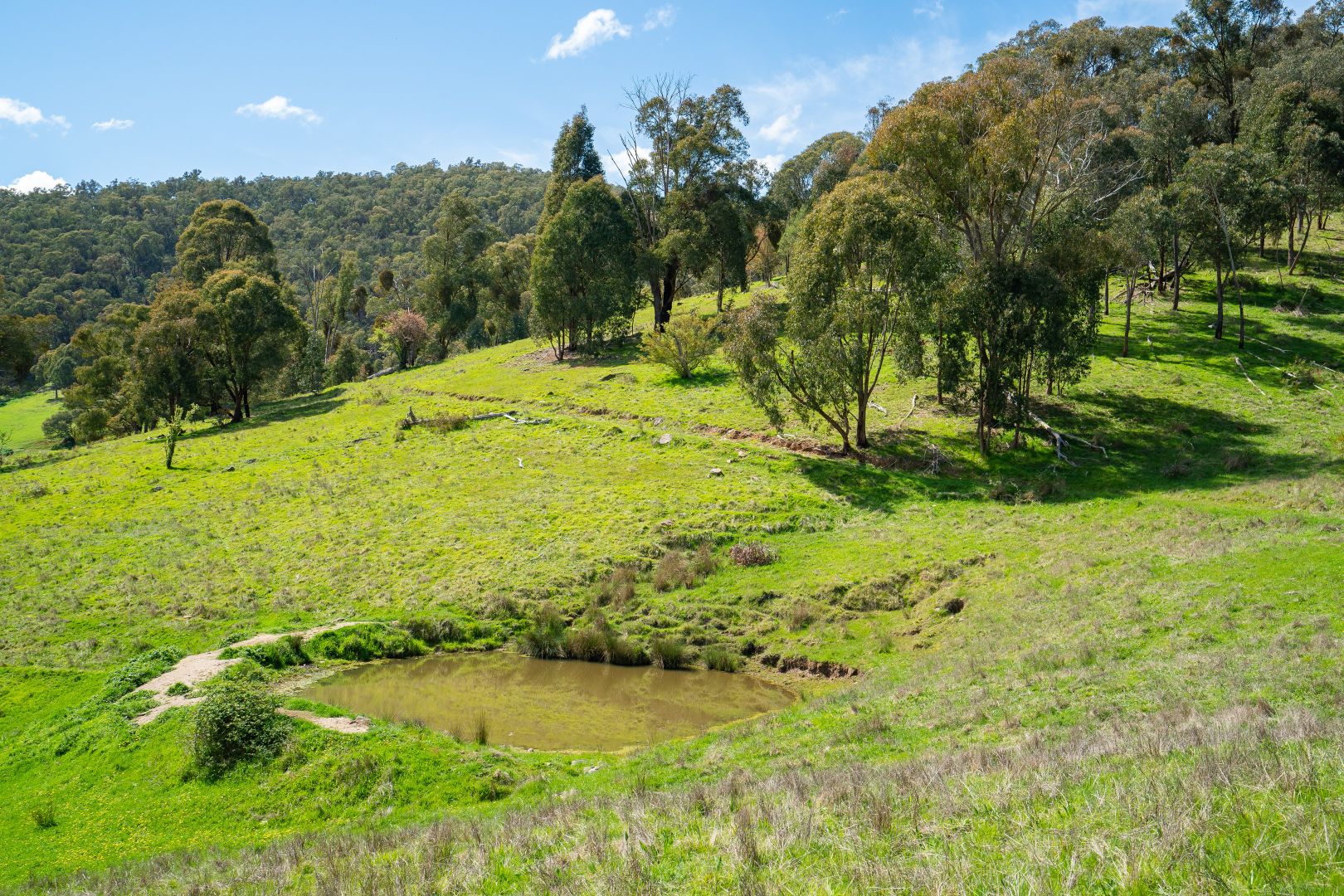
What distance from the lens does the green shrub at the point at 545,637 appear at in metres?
22.2

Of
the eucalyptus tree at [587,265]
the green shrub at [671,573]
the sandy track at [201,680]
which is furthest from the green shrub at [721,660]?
the eucalyptus tree at [587,265]

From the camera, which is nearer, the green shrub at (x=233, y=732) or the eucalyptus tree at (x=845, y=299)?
the green shrub at (x=233, y=732)

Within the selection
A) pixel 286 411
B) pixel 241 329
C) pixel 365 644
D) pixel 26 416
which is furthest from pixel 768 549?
pixel 26 416

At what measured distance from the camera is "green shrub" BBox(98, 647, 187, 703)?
17609mm

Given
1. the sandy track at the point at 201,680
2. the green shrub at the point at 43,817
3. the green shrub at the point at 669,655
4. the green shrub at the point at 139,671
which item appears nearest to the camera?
the green shrub at the point at 43,817

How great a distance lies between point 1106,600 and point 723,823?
1376 cm

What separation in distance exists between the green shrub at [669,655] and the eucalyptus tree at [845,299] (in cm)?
1405

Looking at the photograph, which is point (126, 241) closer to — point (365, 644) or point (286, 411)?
point (286, 411)

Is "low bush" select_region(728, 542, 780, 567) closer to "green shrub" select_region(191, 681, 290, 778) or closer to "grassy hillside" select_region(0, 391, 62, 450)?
"green shrub" select_region(191, 681, 290, 778)

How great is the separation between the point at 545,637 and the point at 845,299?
19.0m

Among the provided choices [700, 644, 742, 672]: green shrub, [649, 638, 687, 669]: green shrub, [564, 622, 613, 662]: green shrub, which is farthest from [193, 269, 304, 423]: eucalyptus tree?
[700, 644, 742, 672]: green shrub

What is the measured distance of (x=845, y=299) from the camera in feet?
104

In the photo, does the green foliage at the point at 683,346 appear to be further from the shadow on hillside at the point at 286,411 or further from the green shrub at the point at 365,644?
the green shrub at the point at 365,644

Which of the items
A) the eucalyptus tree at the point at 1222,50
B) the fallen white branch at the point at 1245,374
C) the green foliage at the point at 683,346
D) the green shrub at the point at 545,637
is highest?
the eucalyptus tree at the point at 1222,50
